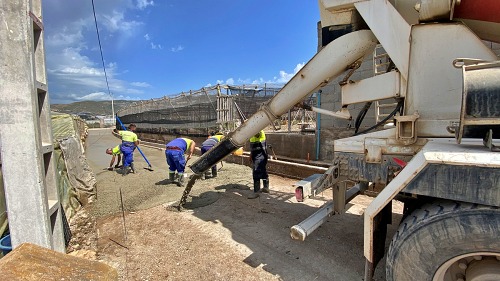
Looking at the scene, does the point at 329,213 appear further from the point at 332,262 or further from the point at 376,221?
the point at 376,221

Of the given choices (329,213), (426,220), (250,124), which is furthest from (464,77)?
(250,124)

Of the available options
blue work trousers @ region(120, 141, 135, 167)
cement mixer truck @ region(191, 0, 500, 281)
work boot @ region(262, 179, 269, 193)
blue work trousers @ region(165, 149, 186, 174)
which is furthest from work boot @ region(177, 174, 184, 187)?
cement mixer truck @ region(191, 0, 500, 281)

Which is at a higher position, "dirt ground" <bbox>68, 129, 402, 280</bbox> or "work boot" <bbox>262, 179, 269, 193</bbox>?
"work boot" <bbox>262, 179, 269, 193</bbox>

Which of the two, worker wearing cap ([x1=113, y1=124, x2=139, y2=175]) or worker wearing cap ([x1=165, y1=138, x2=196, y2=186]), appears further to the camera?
worker wearing cap ([x1=113, y1=124, x2=139, y2=175])

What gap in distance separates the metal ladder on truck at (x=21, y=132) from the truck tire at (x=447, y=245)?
298 centimetres

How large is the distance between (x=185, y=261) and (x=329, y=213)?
171cm

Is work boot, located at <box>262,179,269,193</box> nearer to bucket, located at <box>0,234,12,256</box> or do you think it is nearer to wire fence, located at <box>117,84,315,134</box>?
wire fence, located at <box>117,84,315,134</box>

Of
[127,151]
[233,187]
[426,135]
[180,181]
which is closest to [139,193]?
[180,181]

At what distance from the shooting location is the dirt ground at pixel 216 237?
114 inches

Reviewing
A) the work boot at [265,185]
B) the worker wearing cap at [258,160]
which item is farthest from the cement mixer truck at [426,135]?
the work boot at [265,185]

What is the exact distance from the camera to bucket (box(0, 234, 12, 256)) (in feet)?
8.33

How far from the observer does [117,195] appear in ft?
18.5

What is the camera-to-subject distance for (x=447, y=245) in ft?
5.44

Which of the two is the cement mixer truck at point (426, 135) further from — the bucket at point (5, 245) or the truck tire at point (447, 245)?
the bucket at point (5, 245)
